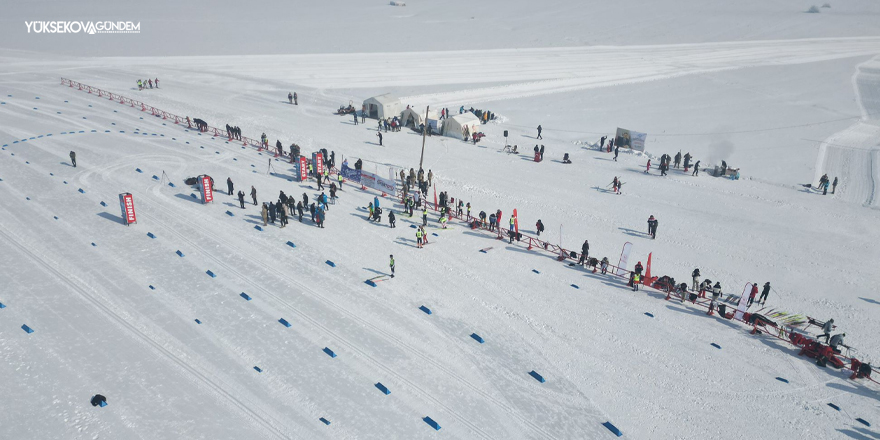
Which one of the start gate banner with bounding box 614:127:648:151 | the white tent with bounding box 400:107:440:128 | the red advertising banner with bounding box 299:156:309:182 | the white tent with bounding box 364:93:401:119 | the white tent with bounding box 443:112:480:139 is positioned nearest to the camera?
the red advertising banner with bounding box 299:156:309:182

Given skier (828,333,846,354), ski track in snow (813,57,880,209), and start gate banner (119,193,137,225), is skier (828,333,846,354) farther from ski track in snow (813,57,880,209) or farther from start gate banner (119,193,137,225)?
start gate banner (119,193,137,225)

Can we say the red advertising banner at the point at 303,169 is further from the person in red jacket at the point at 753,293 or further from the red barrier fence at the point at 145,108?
the person in red jacket at the point at 753,293

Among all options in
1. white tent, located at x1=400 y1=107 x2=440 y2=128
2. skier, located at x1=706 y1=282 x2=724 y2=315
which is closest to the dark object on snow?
skier, located at x1=706 y1=282 x2=724 y2=315

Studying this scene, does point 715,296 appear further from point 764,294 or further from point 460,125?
point 460,125

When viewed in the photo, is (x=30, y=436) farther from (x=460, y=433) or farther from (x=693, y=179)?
(x=693, y=179)

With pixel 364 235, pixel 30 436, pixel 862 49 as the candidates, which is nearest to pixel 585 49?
pixel 862 49

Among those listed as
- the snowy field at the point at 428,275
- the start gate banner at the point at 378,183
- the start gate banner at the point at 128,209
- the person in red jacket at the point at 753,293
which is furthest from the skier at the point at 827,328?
the start gate banner at the point at 128,209

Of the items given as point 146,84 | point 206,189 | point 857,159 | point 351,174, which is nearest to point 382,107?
point 351,174

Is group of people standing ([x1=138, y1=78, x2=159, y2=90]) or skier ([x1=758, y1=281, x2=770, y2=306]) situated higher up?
group of people standing ([x1=138, y1=78, x2=159, y2=90])
